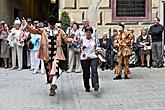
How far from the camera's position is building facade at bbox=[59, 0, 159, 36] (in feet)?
67.4

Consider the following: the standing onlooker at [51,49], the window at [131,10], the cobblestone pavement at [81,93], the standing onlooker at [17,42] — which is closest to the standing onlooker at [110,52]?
the cobblestone pavement at [81,93]

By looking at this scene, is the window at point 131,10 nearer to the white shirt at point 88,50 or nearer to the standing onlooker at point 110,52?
the standing onlooker at point 110,52

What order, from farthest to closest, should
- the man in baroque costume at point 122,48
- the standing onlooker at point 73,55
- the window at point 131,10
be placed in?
the window at point 131,10, the standing onlooker at point 73,55, the man in baroque costume at point 122,48

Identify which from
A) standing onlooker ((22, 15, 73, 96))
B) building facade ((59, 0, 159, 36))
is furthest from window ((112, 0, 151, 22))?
standing onlooker ((22, 15, 73, 96))

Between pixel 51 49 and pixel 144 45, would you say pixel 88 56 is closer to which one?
pixel 51 49

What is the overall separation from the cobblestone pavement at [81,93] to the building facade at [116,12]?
14.5 ft

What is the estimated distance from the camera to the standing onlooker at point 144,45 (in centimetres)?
1856

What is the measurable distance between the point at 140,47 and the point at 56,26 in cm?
735

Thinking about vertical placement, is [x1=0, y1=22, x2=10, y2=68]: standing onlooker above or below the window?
below

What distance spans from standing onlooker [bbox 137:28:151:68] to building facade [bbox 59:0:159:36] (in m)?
1.69

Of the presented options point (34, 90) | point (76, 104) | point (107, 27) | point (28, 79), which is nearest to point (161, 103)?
point (76, 104)

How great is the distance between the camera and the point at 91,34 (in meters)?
12.4

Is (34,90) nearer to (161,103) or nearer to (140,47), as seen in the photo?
(161,103)

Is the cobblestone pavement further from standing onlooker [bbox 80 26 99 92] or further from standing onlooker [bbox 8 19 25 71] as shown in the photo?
standing onlooker [bbox 8 19 25 71]
